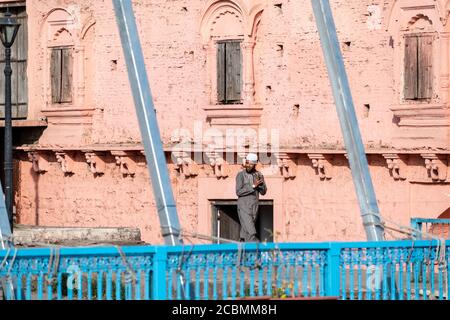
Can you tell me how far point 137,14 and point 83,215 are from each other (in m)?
3.37

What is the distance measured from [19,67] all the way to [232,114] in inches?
203

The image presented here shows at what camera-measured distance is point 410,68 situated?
24.9 m

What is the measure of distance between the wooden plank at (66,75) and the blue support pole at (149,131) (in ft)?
42.6

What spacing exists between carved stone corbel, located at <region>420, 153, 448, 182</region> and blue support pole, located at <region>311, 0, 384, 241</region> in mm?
7029

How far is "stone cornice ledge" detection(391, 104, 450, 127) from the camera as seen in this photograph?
2416cm

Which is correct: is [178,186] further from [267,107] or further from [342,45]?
[342,45]

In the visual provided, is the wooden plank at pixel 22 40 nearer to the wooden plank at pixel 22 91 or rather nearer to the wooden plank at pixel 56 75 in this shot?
the wooden plank at pixel 22 91

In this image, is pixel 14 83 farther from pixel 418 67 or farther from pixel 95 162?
pixel 418 67

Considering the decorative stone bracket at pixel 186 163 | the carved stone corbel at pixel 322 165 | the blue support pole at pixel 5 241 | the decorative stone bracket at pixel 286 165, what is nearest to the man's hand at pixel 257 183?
the carved stone corbel at pixel 322 165

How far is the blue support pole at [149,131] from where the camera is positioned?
15.9 meters

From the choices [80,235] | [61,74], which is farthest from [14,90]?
[80,235]
